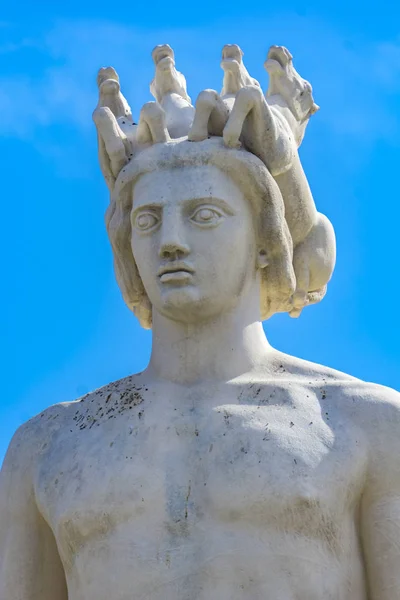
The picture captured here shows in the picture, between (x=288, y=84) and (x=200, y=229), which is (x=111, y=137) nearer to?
(x=200, y=229)

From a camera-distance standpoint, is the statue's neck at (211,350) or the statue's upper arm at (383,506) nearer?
the statue's upper arm at (383,506)

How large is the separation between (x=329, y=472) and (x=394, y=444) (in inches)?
23.4

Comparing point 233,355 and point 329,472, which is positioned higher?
point 233,355

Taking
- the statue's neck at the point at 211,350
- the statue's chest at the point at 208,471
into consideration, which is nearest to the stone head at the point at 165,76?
the statue's neck at the point at 211,350

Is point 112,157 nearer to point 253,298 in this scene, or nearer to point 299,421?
point 253,298

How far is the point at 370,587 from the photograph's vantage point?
946 centimetres

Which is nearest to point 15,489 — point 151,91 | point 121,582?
point 121,582

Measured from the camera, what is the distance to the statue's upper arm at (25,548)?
1014 cm

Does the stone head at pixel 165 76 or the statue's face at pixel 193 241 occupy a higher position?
the stone head at pixel 165 76

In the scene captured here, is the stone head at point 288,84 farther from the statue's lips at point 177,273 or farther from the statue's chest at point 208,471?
the statue's chest at point 208,471

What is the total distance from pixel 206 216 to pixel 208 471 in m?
1.99

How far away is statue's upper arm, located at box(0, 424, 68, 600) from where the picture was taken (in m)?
10.1

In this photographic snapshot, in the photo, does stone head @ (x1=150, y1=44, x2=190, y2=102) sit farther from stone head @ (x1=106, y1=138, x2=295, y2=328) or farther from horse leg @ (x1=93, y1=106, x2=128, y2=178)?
stone head @ (x1=106, y1=138, x2=295, y2=328)

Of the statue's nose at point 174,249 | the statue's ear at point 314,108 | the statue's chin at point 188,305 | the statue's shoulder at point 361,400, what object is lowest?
the statue's shoulder at point 361,400
